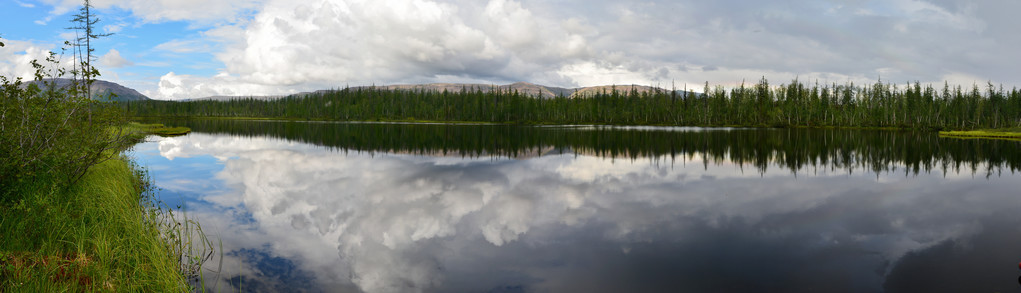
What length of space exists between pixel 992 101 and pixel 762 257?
186 metres

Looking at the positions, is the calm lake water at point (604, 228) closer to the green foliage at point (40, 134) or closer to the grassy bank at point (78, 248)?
the grassy bank at point (78, 248)

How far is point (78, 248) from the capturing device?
9484 millimetres

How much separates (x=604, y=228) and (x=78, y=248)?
12575mm

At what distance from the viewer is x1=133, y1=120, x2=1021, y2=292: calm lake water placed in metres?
10.5

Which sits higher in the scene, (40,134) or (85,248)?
(40,134)

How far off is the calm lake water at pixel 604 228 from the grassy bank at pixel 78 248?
4.70 ft

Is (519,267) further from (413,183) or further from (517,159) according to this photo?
(517,159)

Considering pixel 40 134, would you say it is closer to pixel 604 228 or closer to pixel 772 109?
pixel 604 228

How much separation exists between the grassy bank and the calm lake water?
4.70ft

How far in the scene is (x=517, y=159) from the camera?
3753cm

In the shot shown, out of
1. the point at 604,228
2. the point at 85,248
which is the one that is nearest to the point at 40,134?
the point at 85,248

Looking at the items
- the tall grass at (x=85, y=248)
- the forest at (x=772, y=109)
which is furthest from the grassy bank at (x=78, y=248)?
the forest at (x=772, y=109)

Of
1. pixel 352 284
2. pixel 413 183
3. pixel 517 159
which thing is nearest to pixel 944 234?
pixel 352 284

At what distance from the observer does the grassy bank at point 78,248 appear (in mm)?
8125
